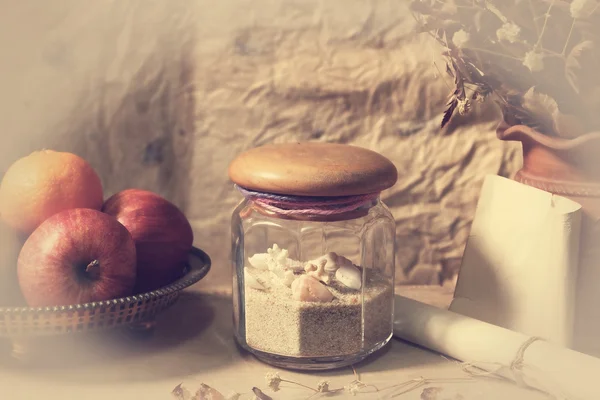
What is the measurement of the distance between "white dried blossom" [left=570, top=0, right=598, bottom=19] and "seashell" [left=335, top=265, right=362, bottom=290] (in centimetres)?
35

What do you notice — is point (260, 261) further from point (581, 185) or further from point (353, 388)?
point (581, 185)

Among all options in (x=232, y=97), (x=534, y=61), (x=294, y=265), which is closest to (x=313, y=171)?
(x=294, y=265)

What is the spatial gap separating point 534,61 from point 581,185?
15cm

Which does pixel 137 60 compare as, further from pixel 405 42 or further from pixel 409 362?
pixel 409 362

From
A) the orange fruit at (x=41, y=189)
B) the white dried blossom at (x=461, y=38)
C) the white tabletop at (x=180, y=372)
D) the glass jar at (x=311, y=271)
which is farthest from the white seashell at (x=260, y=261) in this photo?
the white dried blossom at (x=461, y=38)

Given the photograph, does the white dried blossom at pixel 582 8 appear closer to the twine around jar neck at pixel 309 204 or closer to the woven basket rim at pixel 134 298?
the twine around jar neck at pixel 309 204

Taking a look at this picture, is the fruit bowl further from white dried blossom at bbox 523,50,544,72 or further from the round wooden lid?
white dried blossom at bbox 523,50,544,72

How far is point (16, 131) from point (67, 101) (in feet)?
0.28

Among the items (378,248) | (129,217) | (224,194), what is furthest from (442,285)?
(129,217)

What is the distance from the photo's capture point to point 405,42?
3.41ft

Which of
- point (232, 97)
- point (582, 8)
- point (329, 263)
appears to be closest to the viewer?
point (582, 8)

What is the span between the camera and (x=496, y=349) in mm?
796

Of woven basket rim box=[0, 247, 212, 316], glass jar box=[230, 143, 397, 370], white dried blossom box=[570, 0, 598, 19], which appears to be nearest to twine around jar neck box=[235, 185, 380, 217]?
glass jar box=[230, 143, 397, 370]

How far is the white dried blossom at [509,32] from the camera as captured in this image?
762 millimetres
